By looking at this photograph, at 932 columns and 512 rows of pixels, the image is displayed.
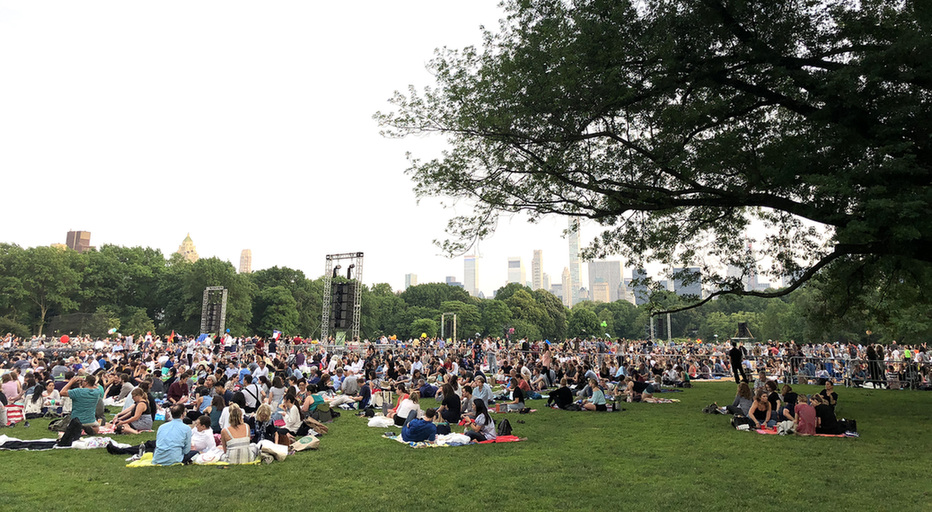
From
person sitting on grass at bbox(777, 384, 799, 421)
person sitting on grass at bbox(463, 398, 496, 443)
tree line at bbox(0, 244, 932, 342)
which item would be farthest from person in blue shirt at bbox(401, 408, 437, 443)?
tree line at bbox(0, 244, 932, 342)

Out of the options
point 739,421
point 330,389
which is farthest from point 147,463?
point 739,421

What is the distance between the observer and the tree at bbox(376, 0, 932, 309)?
10.8 meters

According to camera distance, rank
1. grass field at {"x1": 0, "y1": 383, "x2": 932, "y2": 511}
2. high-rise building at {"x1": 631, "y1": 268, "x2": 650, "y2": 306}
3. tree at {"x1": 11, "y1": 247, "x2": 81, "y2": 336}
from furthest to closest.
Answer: tree at {"x1": 11, "y1": 247, "x2": 81, "y2": 336}, high-rise building at {"x1": 631, "y1": 268, "x2": 650, "y2": 306}, grass field at {"x1": 0, "y1": 383, "x2": 932, "y2": 511}

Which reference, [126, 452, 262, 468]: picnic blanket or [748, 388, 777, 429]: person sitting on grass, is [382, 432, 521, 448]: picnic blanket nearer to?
[126, 452, 262, 468]: picnic blanket

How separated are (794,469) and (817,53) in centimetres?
906

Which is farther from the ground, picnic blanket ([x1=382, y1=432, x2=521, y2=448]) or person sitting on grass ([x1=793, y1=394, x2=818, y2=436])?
person sitting on grass ([x1=793, y1=394, x2=818, y2=436])

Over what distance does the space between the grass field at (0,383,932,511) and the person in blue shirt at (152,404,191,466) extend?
424mm

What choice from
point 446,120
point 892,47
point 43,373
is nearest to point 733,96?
point 892,47

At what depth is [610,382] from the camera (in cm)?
1983

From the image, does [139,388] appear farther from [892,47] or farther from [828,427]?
[892,47]

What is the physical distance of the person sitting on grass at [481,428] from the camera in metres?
11.2

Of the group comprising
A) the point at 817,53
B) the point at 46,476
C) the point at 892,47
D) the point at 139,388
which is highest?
the point at 817,53

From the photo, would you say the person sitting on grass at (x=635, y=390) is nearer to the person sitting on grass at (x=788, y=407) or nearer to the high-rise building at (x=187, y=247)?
the person sitting on grass at (x=788, y=407)

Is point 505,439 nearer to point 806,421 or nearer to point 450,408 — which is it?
point 450,408
